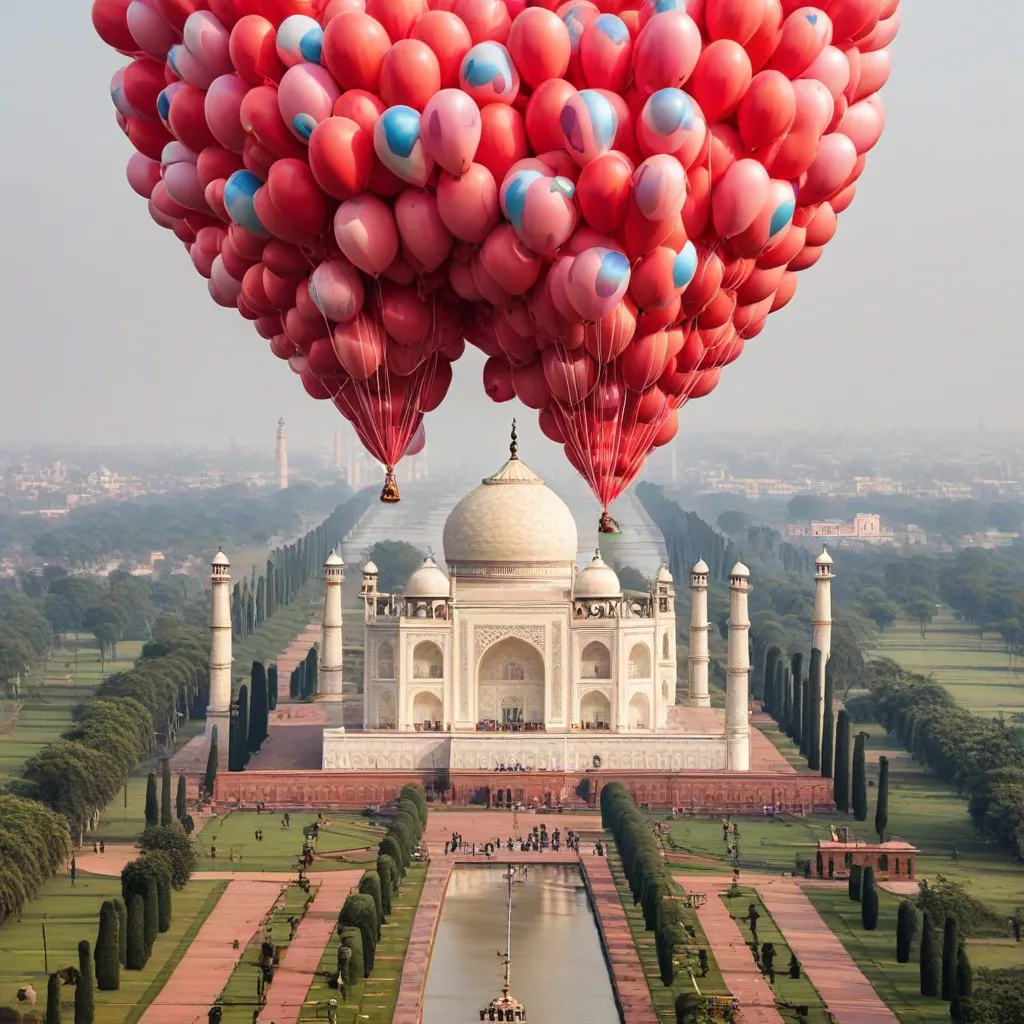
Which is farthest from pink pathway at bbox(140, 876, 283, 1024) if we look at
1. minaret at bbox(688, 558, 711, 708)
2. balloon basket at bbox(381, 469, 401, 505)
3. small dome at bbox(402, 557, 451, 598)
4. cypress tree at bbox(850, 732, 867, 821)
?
minaret at bbox(688, 558, 711, 708)

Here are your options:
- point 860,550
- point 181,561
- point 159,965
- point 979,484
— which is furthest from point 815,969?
point 979,484

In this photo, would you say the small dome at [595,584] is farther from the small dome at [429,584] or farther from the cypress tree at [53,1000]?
the cypress tree at [53,1000]

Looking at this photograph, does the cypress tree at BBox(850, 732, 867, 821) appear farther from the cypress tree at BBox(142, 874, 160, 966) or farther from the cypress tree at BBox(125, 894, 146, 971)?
the cypress tree at BBox(125, 894, 146, 971)

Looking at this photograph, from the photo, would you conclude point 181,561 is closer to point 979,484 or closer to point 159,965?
point 159,965

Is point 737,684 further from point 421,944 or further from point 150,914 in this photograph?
point 150,914

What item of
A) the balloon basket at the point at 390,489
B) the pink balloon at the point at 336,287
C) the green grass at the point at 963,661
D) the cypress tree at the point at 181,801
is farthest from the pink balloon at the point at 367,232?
the green grass at the point at 963,661

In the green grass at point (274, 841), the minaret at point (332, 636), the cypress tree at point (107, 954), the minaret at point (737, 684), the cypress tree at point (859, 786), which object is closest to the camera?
the cypress tree at point (107, 954)
